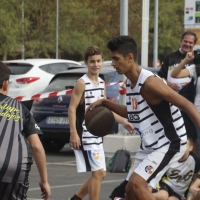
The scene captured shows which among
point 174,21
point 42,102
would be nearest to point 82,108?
point 42,102

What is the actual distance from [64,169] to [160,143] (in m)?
5.82

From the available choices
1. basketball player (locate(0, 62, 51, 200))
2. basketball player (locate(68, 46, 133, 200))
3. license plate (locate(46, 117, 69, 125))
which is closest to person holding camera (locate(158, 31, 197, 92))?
basketball player (locate(68, 46, 133, 200))

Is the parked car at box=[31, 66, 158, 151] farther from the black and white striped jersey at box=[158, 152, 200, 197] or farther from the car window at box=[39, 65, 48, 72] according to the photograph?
the car window at box=[39, 65, 48, 72]

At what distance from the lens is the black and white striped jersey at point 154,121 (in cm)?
679

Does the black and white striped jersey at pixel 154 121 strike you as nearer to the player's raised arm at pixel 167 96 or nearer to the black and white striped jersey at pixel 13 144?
the player's raised arm at pixel 167 96

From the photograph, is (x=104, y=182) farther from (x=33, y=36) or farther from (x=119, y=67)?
(x=33, y=36)

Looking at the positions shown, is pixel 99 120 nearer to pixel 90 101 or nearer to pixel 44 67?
pixel 90 101

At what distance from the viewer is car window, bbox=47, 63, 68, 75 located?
22.5 metres

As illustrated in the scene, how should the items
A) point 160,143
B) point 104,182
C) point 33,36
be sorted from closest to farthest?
1. point 160,143
2. point 104,182
3. point 33,36

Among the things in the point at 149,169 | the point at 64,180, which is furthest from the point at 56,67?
the point at 149,169

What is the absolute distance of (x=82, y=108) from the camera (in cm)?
902

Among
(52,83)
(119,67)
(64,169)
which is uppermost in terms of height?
(119,67)

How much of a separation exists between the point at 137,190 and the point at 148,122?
2.04ft

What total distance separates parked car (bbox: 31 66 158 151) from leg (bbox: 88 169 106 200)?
529 centimetres
